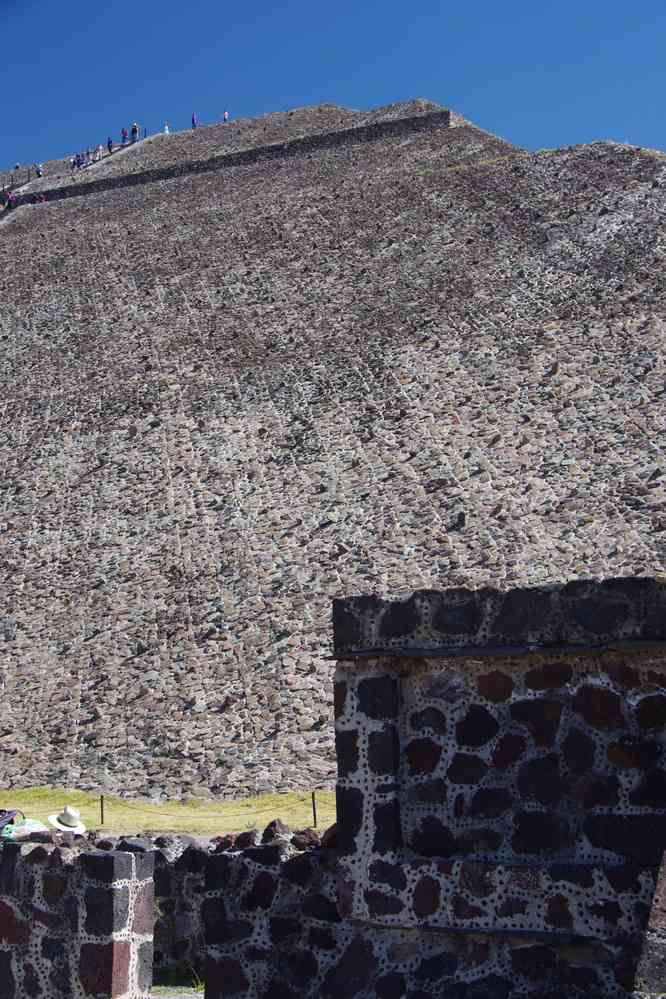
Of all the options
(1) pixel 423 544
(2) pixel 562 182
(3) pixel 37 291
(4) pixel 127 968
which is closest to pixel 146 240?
(3) pixel 37 291

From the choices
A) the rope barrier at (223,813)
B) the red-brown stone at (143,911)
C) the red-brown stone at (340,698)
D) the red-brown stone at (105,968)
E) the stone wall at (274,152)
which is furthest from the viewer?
the stone wall at (274,152)

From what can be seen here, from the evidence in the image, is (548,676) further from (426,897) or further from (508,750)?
(426,897)

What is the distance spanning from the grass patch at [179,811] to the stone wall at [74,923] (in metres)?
6.27

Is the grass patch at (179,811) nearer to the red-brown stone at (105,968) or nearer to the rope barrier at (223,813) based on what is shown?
the rope barrier at (223,813)

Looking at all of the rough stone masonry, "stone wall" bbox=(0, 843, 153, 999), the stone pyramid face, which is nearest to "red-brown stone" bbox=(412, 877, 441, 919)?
the rough stone masonry

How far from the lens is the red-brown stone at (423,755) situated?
4.63 metres

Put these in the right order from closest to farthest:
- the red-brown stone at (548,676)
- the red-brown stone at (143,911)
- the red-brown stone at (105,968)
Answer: the red-brown stone at (548,676)
the red-brown stone at (105,968)
the red-brown stone at (143,911)

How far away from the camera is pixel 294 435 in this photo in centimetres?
2120

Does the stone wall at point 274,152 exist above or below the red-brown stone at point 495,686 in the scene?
above

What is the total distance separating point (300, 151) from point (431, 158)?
5280 millimetres

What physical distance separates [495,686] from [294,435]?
1674cm

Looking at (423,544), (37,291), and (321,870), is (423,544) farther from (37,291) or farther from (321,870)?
(37,291)

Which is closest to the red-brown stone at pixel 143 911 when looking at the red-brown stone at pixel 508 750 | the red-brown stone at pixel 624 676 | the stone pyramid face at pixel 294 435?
the red-brown stone at pixel 508 750

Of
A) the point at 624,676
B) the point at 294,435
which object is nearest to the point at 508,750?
the point at 624,676
